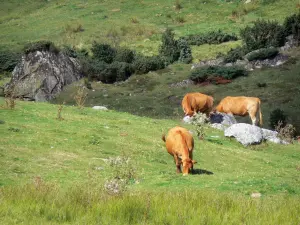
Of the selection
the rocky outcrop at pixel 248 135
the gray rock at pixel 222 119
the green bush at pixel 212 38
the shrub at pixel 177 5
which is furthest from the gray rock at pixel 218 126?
the shrub at pixel 177 5

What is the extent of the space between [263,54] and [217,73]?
19.1 ft

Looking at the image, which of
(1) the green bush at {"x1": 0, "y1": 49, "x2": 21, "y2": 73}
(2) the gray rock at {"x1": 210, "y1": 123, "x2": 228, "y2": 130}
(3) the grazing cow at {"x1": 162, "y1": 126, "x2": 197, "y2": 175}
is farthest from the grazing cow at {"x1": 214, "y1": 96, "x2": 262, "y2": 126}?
(1) the green bush at {"x1": 0, "y1": 49, "x2": 21, "y2": 73}

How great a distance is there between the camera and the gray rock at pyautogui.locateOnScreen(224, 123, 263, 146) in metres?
28.7

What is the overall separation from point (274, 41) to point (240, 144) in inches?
1197

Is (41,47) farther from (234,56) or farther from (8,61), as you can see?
(234,56)

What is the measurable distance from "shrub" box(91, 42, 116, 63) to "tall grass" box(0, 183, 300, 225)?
51.1 m

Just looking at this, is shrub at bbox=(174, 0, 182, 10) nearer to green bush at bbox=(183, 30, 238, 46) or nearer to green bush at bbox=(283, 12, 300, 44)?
green bush at bbox=(183, 30, 238, 46)

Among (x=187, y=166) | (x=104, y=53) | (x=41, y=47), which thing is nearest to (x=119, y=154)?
(x=187, y=166)

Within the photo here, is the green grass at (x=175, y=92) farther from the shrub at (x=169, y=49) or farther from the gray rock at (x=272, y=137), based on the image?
the gray rock at (x=272, y=137)

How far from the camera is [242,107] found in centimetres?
3394

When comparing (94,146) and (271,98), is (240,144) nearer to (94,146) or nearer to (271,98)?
(94,146)

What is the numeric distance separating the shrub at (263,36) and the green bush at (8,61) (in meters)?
27.9

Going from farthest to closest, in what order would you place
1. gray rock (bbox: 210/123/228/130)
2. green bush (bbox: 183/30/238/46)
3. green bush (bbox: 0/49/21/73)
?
green bush (bbox: 183/30/238/46)
green bush (bbox: 0/49/21/73)
gray rock (bbox: 210/123/228/130)

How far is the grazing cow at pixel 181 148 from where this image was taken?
59.5ft
